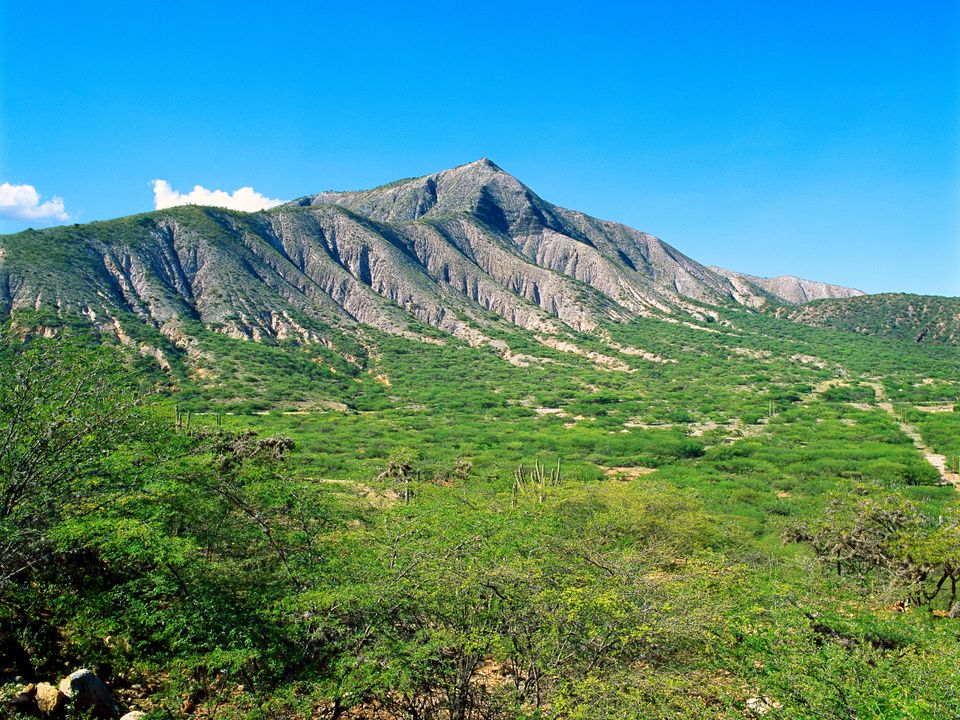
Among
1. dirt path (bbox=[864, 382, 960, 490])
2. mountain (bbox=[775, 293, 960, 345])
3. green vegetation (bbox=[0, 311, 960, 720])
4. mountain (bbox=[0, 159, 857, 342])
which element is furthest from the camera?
mountain (bbox=[775, 293, 960, 345])

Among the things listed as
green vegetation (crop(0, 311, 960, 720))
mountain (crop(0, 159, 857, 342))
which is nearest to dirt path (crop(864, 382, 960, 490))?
green vegetation (crop(0, 311, 960, 720))

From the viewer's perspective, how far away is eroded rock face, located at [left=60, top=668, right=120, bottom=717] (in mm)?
Answer: 10109

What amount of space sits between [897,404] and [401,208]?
141598 millimetres

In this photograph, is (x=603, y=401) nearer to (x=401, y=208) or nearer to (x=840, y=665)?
(x=840, y=665)

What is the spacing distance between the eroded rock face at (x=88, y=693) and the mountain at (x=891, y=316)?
181 m

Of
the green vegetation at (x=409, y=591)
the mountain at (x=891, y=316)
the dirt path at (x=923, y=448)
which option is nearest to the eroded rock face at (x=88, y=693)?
the green vegetation at (x=409, y=591)

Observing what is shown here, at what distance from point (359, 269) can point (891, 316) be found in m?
150

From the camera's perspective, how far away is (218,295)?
93.4m

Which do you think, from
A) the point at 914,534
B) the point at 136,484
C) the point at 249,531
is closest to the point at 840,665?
the point at 914,534

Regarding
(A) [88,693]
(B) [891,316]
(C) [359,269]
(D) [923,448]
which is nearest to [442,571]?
(A) [88,693]

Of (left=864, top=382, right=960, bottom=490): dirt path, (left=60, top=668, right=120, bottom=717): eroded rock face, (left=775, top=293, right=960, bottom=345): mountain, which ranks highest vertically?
(left=775, top=293, right=960, bottom=345): mountain

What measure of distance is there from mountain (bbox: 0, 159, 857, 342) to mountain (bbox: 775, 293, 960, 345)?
29.4 metres

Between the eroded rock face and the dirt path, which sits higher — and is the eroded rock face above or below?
above

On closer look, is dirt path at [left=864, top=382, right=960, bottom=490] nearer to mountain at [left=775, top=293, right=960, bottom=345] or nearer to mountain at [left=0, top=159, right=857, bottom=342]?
mountain at [left=0, top=159, right=857, bottom=342]
